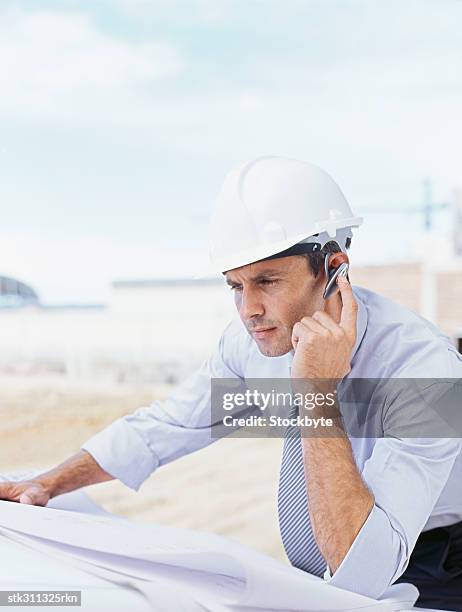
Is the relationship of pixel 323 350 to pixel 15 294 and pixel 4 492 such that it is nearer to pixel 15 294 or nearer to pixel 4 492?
pixel 4 492

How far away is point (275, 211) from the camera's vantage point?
3.61 ft

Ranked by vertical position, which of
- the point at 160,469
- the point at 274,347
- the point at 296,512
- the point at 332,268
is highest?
the point at 332,268

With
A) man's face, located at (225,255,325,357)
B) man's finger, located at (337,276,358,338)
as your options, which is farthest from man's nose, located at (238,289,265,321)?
man's finger, located at (337,276,358,338)

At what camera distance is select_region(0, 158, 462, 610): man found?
0.91 metres

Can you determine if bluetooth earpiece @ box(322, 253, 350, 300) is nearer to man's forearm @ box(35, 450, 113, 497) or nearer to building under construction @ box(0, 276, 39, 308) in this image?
man's forearm @ box(35, 450, 113, 497)

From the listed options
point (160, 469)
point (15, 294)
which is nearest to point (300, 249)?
point (160, 469)

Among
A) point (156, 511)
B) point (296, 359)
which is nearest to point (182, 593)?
point (296, 359)

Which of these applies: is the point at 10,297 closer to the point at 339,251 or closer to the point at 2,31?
the point at 2,31

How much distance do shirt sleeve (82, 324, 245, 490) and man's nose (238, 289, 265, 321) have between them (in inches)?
9.1

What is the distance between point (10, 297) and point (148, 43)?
3862 mm

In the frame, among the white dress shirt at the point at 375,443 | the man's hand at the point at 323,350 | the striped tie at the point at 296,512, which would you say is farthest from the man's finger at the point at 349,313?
the striped tie at the point at 296,512

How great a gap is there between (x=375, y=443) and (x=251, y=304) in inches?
9.3

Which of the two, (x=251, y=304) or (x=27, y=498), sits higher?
(x=251, y=304)

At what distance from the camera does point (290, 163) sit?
3.67 feet
